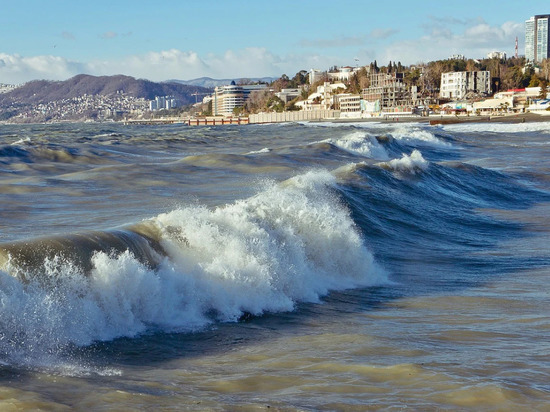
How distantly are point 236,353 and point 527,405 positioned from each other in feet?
9.55

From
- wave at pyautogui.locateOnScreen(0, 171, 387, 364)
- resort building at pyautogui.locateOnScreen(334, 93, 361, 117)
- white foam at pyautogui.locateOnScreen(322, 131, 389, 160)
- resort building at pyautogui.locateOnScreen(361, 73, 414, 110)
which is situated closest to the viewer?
wave at pyautogui.locateOnScreen(0, 171, 387, 364)

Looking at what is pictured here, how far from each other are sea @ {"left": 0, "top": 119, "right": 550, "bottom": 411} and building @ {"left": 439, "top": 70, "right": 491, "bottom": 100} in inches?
6014

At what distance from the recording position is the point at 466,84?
538ft

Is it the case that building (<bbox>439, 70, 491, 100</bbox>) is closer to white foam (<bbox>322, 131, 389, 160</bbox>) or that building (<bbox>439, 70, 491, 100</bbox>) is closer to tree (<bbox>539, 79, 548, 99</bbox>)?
tree (<bbox>539, 79, 548, 99</bbox>)

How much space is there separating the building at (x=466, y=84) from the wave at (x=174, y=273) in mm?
157553

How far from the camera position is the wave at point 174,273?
7.00 metres

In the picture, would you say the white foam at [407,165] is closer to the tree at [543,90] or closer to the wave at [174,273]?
the wave at [174,273]

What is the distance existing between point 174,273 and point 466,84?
164098 millimetres

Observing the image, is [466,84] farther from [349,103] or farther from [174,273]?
[174,273]

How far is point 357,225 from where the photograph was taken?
51.8 feet

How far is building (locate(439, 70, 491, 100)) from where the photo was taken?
536ft

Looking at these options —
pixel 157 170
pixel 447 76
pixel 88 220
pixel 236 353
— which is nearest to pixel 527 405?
pixel 236 353

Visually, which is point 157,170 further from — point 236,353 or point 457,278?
point 236,353

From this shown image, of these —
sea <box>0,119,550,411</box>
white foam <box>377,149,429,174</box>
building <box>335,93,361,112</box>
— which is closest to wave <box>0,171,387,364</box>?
sea <box>0,119,550,411</box>
